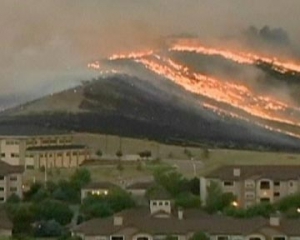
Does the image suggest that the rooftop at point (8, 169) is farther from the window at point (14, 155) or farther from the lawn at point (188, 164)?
the window at point (14, 155)

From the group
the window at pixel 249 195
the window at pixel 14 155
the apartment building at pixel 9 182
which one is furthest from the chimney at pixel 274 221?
the window at pixel 14 155

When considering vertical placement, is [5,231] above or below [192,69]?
below

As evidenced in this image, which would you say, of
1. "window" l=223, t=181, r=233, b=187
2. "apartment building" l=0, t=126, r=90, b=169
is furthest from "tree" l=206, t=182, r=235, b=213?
"apartment building" l=0, t=126, r=90, b=169

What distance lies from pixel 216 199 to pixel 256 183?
0.94m

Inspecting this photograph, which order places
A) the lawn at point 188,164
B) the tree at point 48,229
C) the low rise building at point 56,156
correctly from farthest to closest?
the low rise building at point 56,156 → the lawn at point 188,164 → the tree at point 48,229

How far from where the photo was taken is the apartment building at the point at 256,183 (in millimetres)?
11336

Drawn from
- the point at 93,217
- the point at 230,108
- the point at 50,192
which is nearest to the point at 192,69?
the point at 230,108

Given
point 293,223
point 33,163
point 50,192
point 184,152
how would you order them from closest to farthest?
point 293,223, point 50,192, point 33,163, point 184,152

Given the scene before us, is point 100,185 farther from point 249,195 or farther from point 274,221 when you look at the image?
point 274,221

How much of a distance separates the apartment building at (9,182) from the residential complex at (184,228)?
2.90m

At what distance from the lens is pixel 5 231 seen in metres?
9.40

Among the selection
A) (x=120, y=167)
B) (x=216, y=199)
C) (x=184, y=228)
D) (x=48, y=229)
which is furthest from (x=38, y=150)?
(x=184, y=228)

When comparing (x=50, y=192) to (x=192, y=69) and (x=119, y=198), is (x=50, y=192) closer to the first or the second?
(x=119, y=198)

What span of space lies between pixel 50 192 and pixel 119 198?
1216 mm
